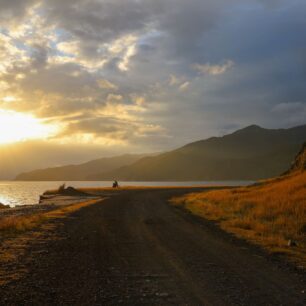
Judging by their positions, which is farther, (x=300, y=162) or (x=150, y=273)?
(x=300, y=162)

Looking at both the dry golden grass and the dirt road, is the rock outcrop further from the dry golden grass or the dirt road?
the dirt road

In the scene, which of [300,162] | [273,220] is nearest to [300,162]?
[300,162]

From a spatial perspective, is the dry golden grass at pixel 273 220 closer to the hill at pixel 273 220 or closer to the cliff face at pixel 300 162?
the hill at pixel 273 220

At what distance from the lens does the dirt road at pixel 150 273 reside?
8102mm

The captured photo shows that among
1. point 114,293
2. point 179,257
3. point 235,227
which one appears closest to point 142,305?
point 114,293

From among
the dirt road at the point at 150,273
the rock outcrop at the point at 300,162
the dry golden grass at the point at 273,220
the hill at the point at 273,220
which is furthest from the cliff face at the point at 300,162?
the dirt road at the point at 150,273

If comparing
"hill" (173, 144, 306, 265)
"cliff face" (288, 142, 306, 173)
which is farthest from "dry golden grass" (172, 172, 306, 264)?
"cliff face" (288, 142, 306, 173)

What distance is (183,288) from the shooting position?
8.77 meters

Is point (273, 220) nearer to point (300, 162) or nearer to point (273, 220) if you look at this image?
point (273, 220)

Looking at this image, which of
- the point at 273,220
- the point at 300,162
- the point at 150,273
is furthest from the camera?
the point at 300,162

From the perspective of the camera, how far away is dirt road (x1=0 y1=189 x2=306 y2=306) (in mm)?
8102

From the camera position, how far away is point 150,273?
10.3 m

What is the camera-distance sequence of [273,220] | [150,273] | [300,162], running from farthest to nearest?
[300,162]
[273,220]
[150,273]

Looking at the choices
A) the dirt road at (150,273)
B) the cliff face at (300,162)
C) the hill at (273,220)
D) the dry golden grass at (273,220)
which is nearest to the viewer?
the dirt road at (150,273)
